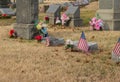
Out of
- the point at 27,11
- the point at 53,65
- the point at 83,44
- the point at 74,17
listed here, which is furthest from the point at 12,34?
the point at 74,17

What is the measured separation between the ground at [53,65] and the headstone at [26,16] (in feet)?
4.98

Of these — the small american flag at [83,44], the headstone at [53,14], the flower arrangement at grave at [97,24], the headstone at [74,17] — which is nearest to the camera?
the small american flag at [83,44]

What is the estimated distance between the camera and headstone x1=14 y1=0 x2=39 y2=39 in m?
11.6

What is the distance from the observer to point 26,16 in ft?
38.4

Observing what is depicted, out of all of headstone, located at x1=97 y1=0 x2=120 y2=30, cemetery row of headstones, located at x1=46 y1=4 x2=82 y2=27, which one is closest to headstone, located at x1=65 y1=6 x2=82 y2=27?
cemetery row of headstones, located at x1=46 y1=4 x2=82 y2=27

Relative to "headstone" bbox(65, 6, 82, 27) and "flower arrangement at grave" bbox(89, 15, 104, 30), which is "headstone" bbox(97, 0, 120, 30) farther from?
"headstone" bbox(65, 6, 82, 27)

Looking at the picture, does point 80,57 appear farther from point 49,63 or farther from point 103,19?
point 103,19

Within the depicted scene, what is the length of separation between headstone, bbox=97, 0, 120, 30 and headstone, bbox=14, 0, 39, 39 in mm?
4152

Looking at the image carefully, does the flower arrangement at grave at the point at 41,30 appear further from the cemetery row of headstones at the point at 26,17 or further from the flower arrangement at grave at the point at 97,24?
the flower arrangement at grave at the point at 97,24

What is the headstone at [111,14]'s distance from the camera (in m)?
14.6

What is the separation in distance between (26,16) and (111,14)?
4.54 m

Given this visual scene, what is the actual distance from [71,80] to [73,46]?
247 cm

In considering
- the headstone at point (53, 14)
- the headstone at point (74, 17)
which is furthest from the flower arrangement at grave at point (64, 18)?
the headstone at point (53, 14)

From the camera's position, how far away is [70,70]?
295 inches
